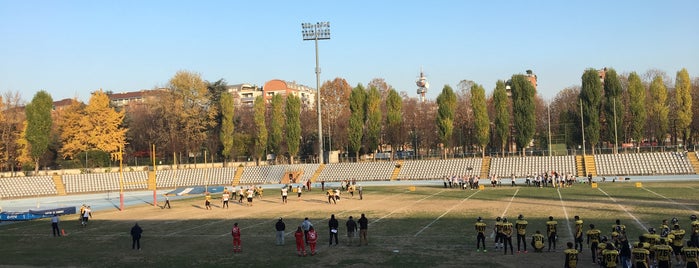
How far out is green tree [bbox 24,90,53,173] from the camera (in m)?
73.1

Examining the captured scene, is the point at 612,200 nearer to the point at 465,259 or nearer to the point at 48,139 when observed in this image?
the point at 465,259

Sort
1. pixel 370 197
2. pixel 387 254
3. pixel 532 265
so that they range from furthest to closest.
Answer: pixel 370 197, pixel 387 254, pixel 532 265

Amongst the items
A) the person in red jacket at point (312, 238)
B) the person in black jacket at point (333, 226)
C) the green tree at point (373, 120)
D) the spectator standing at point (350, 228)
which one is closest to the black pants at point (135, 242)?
the person in red jacket at point (312, 238)

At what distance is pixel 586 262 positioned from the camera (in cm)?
1761

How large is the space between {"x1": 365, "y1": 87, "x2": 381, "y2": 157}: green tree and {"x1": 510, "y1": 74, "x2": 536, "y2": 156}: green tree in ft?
62.0

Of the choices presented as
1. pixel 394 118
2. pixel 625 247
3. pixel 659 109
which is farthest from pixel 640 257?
pixel 394 118

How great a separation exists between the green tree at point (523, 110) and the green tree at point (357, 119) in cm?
2107

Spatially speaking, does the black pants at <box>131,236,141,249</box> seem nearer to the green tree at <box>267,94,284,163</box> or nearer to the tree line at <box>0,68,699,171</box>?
the tree line at <box>0,68,699,171</box>

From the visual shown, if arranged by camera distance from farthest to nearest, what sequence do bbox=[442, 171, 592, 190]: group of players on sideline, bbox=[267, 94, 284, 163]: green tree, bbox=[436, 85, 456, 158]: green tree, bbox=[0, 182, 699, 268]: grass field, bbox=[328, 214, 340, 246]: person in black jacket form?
bbox=[267, 94, 284, 163]: green tree
bbox=[436, 85, 456, 158]: green tree
bbox=[442, 171, 592, 190]: group of players on sideline
bbox=[328, 214, 340, 246]: person in black jacket
bbox=[0, 182, 699, 268]: grass field

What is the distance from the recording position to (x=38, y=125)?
73875 millimetres

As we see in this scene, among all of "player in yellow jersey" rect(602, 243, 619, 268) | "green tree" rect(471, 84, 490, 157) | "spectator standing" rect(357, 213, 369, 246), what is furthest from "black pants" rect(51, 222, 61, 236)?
"green tree" rect(471, 84, 490, 157)

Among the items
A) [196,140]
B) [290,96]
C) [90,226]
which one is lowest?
[90,226]

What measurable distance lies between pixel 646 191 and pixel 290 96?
52.3 m

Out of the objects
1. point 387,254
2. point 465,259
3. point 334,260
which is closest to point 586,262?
point 465,259
